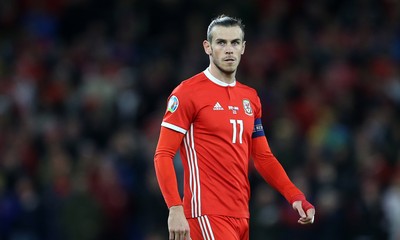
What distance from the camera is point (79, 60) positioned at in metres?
15.9

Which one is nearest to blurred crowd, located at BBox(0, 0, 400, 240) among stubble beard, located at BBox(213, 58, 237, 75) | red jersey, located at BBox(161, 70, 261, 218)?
red jersey, located at BBox(161, 70, 261, 218)

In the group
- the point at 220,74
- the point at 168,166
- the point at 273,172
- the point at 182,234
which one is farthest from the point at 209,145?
the point at 182,234

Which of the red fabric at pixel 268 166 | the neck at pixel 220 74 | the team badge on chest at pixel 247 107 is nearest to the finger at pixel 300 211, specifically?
the red fabric at pixel 268 166

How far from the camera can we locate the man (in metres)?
6.64

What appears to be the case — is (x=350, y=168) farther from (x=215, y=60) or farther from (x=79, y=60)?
(x=215, y=60)

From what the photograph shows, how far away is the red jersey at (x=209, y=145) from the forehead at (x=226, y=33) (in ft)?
1.01

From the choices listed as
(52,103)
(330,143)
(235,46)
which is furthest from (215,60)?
(52,103)

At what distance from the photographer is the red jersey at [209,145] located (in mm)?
6680

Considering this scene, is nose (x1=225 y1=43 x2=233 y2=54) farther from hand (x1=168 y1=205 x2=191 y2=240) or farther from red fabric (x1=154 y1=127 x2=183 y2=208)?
hand (x1=168 y1=205 x2=191 y2=240)

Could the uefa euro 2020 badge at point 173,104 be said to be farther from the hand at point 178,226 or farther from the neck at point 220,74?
the hand at point 178,226

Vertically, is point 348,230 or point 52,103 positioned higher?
point 52,103

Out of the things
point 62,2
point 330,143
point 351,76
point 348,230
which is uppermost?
point 62,2

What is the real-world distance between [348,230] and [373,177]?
92 cm

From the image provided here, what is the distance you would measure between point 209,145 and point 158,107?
25.5ft
